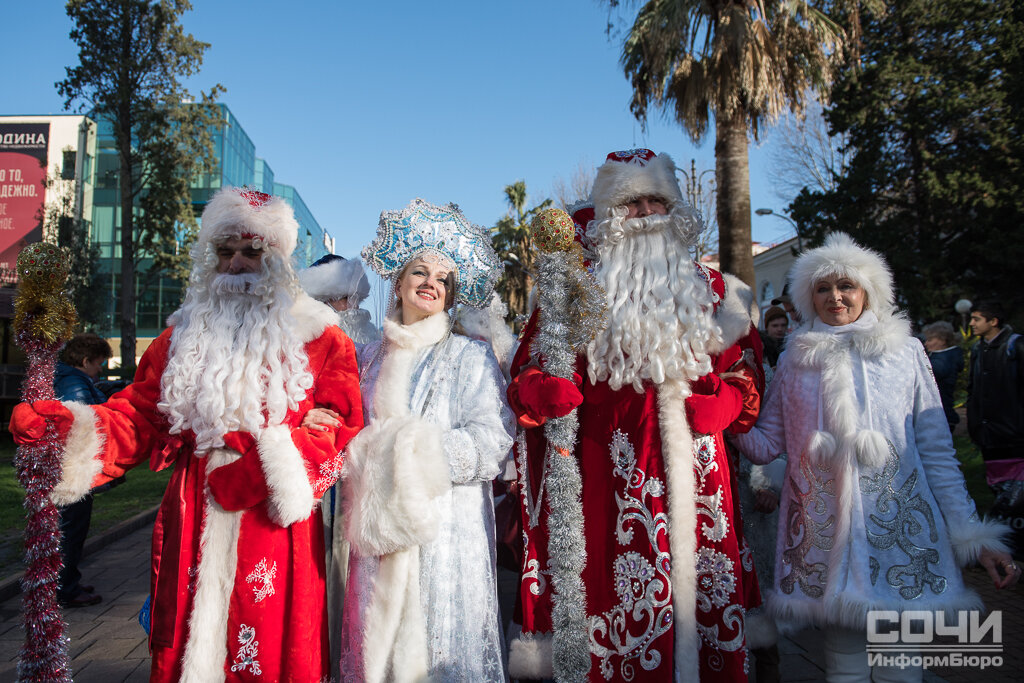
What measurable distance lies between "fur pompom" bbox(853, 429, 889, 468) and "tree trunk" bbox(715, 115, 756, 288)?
6.77 meters

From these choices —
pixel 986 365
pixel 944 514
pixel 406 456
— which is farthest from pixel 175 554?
pixel 986 365

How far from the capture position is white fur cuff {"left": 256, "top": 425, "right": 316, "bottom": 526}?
96.5 inches

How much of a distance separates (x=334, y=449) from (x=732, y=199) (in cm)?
821

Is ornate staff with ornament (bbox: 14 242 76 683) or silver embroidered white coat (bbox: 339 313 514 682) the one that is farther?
silver embroidered white coat (bbox: 339 313 514 682)

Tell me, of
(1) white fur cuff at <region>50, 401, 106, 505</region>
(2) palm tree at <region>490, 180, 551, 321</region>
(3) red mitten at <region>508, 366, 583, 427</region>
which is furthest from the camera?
(2) palm tree at <region>490, 180, 551, 321</region>

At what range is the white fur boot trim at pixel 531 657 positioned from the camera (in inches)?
115

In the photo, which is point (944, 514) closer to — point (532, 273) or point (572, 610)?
point (572, 610)

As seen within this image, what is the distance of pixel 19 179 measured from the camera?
46.7 meters

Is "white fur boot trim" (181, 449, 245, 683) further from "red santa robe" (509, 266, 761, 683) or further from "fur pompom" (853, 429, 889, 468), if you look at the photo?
"fur pompom" (853, 429, 889, 468)

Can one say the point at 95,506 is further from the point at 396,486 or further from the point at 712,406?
the point at 712,406

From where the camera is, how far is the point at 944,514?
9.40 feet

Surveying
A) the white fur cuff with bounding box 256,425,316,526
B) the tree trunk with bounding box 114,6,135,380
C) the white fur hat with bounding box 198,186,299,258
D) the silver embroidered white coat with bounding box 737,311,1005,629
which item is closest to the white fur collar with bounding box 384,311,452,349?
the white fur hat with bounding box 198,186,299,258

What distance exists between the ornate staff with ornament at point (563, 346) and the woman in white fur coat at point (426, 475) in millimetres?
250

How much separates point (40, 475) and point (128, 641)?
2616 millimetres
